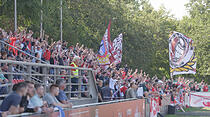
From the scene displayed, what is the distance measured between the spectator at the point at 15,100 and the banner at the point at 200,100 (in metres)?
23.0

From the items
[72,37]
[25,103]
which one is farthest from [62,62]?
[72,37]

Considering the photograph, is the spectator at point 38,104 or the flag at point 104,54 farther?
the flag at point 104,54

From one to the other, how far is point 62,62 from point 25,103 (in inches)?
326

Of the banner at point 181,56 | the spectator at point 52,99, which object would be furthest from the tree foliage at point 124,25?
the spectator at point 52,99

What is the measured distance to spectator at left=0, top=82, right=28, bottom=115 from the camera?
7027 millimetres

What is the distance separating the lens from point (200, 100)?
28891mm

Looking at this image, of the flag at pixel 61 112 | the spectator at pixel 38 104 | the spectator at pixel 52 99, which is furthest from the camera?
the spectator at pixel 52 99

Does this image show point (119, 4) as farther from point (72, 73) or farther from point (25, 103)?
point (25, 103)

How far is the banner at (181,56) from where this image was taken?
1091 inches

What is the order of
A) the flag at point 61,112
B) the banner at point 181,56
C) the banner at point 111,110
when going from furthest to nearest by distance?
1. the banner at point 181,56
2. the banner at point 111,110
3. the flag at point 61,112

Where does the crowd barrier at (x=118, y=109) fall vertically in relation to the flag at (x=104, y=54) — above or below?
below

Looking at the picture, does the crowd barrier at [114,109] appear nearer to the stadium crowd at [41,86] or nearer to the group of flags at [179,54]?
the stadium crowd at [41,86]

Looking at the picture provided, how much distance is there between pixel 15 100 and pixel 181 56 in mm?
22151

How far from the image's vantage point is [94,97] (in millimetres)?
15109
